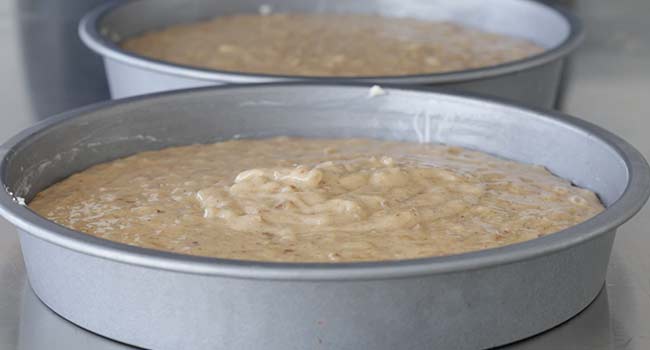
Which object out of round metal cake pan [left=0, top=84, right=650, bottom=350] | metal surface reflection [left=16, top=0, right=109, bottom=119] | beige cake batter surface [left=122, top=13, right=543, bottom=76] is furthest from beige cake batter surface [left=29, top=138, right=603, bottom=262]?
metal surface reflection [left=16, top=0, right=109, bottom=119]

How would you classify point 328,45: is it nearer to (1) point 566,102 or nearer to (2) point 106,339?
(1) point 566,102

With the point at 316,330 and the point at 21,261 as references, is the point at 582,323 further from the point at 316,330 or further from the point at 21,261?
the point at 21,261

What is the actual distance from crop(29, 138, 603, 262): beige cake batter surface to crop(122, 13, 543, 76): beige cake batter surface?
598mm

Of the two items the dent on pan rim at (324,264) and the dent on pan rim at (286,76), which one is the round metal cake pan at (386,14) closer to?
the dent on pan rim at (286,76)

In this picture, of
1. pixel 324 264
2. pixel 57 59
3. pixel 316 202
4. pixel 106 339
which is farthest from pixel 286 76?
pixel 57 59

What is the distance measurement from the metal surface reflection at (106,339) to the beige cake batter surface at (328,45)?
107 centimetres

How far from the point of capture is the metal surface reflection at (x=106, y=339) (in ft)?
4.77

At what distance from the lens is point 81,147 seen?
6.22 feet

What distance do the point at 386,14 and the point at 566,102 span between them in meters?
0.63

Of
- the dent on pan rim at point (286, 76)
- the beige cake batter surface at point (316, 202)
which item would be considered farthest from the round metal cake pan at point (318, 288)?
the dent on pan rim at point (286, 76)

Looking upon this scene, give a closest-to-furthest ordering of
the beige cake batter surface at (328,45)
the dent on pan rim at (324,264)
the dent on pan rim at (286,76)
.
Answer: the dent on pan rim at (324,264) < the dent on pan rim at (286,76) < the beige cake batter surface at (328,45)

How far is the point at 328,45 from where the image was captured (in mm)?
2787

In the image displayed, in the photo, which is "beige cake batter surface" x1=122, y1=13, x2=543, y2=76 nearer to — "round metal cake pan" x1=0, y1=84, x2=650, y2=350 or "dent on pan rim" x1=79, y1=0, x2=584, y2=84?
"dent on pan rim" x1=79, y1=0, x2=584, y2=84

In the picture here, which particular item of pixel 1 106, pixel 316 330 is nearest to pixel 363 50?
pixel 1 106
